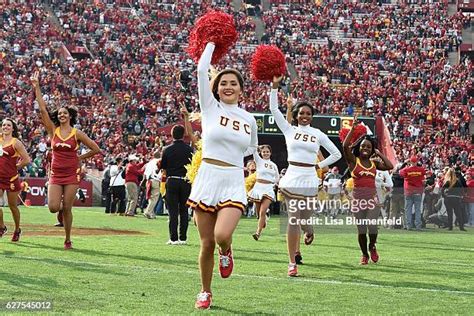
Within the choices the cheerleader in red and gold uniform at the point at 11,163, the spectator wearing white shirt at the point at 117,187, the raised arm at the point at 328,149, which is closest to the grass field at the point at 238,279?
the cheerleader in red and gold uniform at the point at 11,163

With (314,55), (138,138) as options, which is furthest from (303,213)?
(314,55)

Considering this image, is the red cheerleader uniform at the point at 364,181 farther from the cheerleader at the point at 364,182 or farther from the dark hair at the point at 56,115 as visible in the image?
the dark hair at the point at 56,115

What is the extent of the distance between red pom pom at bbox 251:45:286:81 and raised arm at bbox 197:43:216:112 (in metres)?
1.93

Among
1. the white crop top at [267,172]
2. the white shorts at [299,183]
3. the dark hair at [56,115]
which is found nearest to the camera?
the white shorts at [299,183]

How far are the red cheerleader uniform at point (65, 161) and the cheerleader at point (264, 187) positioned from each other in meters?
4.74

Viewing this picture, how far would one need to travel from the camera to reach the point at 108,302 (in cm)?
866

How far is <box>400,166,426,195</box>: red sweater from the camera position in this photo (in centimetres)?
2638

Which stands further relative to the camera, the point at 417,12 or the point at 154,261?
the point at 417,12

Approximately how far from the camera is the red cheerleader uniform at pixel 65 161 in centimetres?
1407

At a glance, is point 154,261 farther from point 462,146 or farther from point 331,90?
point 331,90

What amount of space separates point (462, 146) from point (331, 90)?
342 inches

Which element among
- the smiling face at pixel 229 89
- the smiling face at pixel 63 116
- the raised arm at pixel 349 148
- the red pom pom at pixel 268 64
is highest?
the red pom pom at pixel 268 64

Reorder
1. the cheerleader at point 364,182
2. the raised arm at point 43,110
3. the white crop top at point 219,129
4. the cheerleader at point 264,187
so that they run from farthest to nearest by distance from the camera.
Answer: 1. the cheerleader at point 264,187
2. the cheerleader at point 364,182
3. the raised arm at point 43,110
4. the white crop top at point 219,129

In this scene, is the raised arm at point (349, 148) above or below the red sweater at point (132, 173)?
above
